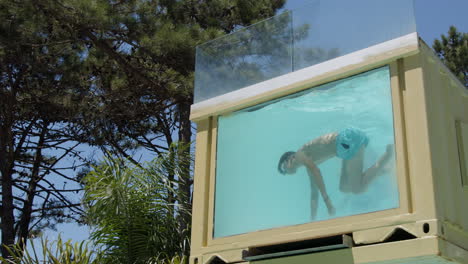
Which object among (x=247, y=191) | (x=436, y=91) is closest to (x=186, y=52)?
(x=247, y=191)

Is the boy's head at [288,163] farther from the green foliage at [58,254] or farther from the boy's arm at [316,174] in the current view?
the green foliage at [58,254]

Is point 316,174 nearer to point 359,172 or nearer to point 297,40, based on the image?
point 359,172

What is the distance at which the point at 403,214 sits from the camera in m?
5.21

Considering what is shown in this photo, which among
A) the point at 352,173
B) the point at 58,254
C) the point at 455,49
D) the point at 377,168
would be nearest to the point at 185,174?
the point at 58,254

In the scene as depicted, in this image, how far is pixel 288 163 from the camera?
20.2 ft

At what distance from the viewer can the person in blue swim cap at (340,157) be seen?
5.58 m

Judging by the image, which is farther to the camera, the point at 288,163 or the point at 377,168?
the point at 288,163

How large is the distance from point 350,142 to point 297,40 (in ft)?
4.84

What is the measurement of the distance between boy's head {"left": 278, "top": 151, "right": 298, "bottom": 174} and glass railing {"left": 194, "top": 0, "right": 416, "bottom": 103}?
0.97 metres

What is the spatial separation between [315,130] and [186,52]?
18.8 ft

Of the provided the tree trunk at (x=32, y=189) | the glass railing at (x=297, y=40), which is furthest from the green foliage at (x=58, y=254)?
the tree trunk at (x=32, y=189)

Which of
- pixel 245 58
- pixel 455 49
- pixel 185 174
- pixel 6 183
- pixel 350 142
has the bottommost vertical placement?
pixel 350 142

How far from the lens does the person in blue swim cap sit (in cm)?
558

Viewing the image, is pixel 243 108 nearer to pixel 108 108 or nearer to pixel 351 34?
pixel 351 34
